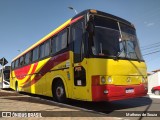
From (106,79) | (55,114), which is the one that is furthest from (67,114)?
(106,79)

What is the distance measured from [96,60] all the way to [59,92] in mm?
3204

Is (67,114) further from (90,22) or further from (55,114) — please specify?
(90,22)

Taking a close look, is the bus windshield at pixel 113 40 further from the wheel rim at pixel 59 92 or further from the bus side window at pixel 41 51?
the bus side window at pixel 41 51

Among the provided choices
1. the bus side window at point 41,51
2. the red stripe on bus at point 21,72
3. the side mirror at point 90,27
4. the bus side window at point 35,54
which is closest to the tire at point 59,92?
the bus side window at point 41,51

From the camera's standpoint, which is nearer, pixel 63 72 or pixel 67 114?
pixel 67 114

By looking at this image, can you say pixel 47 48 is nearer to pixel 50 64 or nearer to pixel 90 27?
pixel 50 64

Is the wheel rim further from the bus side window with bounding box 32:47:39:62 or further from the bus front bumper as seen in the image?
the bus side window with bounding box 32:47:39:62

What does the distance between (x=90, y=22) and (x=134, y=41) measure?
7.74 feet

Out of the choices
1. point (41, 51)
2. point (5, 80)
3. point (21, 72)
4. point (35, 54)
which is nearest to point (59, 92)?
point (41, 51)

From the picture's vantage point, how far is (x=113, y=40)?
28.2 feet

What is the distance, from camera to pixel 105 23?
8.57 metres

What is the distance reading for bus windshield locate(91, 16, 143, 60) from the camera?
8.09m

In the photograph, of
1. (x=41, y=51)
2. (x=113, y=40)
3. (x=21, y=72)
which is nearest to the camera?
(x=113, y=40)

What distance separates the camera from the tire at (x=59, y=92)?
9.99 metres
